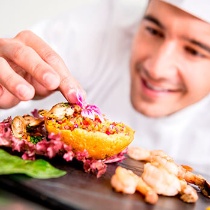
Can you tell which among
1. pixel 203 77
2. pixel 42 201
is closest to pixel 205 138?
pixel 203 77

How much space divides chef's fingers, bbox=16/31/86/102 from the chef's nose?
56 cm

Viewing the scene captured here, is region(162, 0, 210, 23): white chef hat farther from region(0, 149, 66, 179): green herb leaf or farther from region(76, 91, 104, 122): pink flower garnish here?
region(0, 149, 66, 179): green herb leaf

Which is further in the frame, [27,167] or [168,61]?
[168,61]

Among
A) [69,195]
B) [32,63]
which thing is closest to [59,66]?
[32,63]

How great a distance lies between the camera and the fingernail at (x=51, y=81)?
3.81 ft

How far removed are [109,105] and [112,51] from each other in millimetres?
322

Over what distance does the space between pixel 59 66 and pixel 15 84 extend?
9.2 inches

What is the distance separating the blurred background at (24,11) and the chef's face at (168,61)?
5.43 ft

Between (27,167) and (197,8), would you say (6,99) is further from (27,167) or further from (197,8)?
(197,8)

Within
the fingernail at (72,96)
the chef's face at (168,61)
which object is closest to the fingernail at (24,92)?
the fingernail at (72,96)

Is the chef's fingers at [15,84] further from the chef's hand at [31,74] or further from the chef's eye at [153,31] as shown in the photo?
the chef's eye at [153,31]

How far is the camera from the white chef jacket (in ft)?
8.09

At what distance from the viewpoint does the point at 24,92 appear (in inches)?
43.4

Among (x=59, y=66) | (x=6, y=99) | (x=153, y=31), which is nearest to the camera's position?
(x=59, y=66)
